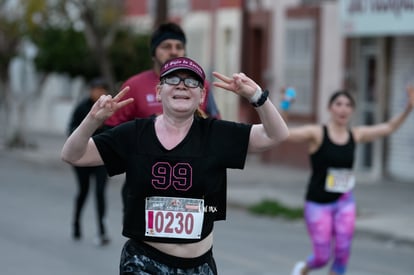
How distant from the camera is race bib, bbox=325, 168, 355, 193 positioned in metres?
8.94

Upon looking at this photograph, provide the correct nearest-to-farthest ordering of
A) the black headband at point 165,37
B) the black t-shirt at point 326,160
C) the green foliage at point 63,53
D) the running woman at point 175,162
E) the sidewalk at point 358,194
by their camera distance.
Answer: the running woman at point 175,162, the black headband at point 165,37, the black t-shirt at point 326,160, the sidewalk at point 358,194, the green foliage at point 63,53

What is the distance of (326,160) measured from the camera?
9102 millimetres

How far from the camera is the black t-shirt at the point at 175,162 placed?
205 inches

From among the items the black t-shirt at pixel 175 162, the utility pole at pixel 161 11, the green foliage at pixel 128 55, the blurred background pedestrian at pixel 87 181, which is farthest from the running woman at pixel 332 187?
the green foliage at pixel 128 55

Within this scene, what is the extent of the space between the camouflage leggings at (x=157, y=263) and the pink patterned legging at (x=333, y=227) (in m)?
3.78

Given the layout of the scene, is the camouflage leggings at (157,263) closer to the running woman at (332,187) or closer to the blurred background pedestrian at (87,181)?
the running woman at (332,187)

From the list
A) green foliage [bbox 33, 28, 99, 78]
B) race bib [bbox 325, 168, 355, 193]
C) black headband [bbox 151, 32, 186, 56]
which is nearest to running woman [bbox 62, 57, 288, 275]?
black headband [bbox 151, 32, 186, 56]

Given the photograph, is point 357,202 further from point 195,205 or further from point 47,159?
point 195,205

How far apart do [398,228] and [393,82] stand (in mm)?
6786

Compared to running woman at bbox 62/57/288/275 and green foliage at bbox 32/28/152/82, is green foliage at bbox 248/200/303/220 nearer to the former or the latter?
running woman at bbox 62/57/288/275

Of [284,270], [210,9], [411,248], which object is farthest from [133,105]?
[210,9]

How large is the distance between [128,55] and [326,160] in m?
17.1

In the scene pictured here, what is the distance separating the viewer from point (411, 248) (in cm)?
1282

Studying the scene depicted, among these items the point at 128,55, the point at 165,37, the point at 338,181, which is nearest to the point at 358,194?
the point at 338,181
